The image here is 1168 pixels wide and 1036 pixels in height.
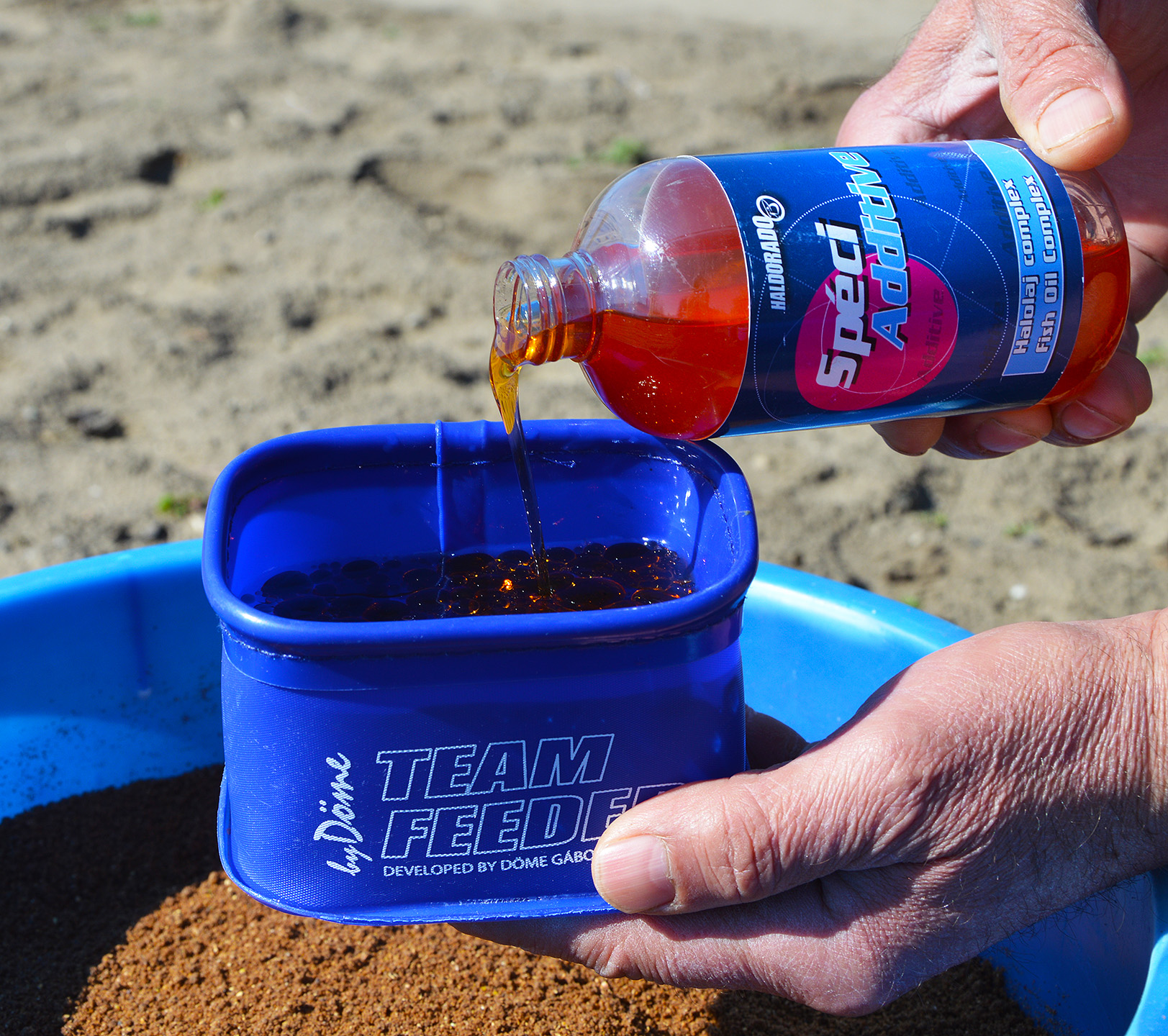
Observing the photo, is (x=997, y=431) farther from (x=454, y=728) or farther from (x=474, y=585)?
(x=454, y=728)

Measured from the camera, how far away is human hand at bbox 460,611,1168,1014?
3.10ft

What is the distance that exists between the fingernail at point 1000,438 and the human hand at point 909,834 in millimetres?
354

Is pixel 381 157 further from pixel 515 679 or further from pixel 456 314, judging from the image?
pixel 515 679

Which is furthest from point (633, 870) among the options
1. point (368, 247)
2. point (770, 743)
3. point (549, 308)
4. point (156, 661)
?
point (368, 247)

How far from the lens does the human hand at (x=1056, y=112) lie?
3.70 feet

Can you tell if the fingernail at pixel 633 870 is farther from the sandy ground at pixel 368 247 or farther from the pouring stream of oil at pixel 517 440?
the sandy ground at pixel 368 247

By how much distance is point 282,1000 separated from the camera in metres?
1.19

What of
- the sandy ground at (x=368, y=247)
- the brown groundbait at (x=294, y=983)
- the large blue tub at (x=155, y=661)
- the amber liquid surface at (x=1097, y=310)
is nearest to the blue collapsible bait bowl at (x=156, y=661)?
the large blue tub at (x=155, y=661)

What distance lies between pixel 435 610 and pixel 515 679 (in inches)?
7.3

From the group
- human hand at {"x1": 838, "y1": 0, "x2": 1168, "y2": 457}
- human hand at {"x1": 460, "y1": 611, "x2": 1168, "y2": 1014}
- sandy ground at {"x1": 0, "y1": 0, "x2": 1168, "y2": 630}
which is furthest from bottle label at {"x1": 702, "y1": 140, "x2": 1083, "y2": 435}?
sandy ground at {"x1": 0, "y1": 0, "x2": 1168, "y2": 630}

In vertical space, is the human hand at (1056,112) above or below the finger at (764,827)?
above

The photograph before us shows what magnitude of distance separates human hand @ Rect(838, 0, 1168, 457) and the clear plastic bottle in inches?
3.5

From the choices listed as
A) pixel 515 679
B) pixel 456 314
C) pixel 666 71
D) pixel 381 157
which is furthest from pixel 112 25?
pixel 515 679

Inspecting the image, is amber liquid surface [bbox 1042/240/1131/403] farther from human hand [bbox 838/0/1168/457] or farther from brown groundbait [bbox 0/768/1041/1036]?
brown groundbait [bbox 0/768/1041/1036]
